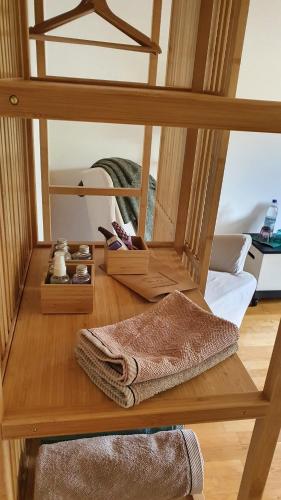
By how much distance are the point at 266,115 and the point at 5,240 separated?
46cm

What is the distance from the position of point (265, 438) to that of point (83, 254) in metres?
0.52

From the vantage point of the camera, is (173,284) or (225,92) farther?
(173,284)

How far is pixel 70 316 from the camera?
821 mm

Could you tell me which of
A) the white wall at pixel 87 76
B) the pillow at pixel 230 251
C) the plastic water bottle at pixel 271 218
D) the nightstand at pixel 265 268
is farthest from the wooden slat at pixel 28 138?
the plastic water bottle at pixel 271 218

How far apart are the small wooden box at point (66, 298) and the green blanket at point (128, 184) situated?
100 centimetres

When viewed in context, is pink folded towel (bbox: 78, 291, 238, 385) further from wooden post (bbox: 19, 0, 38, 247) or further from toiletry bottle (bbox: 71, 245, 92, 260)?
wooden post (bbox: 19, 0, 38, 247)

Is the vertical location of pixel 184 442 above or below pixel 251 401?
below

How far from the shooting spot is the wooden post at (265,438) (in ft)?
2.04

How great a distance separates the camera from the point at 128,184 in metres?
1.95

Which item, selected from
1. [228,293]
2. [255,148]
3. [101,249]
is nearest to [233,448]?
[228,293]

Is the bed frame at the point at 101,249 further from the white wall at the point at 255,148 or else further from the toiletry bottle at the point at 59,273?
the white wall at the point at 255,148

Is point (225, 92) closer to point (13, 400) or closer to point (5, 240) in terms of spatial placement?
point (5, 240)

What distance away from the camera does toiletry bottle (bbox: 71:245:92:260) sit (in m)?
0.93

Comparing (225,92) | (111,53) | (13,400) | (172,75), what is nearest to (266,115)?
(225,92)
